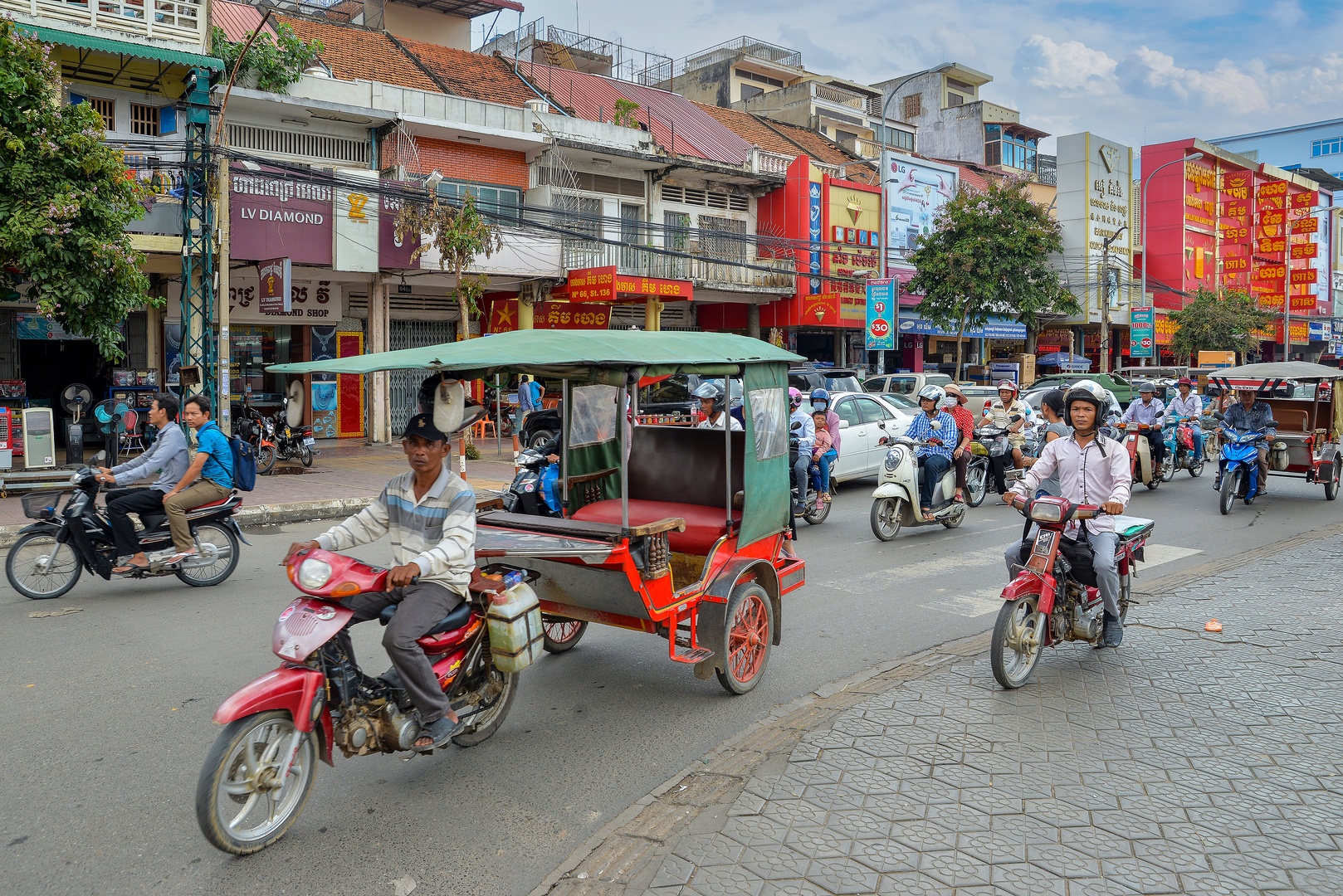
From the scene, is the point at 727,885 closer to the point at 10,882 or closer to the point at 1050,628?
the point at 10,882

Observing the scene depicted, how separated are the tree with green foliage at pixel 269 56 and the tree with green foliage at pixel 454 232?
3.22 meters

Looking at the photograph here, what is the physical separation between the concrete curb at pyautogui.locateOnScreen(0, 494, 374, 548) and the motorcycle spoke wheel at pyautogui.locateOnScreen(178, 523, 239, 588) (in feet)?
9.63

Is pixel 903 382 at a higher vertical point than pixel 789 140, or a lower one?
lower

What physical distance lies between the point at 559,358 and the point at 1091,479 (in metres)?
3.46

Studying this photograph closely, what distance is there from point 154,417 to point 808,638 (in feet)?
17.2

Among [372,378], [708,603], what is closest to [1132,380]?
[372,378]

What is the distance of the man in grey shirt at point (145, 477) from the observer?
724 centimetres

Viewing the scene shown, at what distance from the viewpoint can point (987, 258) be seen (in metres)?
27.1

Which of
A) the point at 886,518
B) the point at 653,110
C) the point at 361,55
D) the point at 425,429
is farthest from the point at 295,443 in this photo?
the point at 653,110

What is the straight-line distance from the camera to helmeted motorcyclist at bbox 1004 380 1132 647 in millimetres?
5469

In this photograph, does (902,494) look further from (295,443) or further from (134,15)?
(134,15)

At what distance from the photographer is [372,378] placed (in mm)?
20609

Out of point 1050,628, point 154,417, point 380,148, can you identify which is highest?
point 380,148

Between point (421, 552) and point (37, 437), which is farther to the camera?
point (37, 437)
